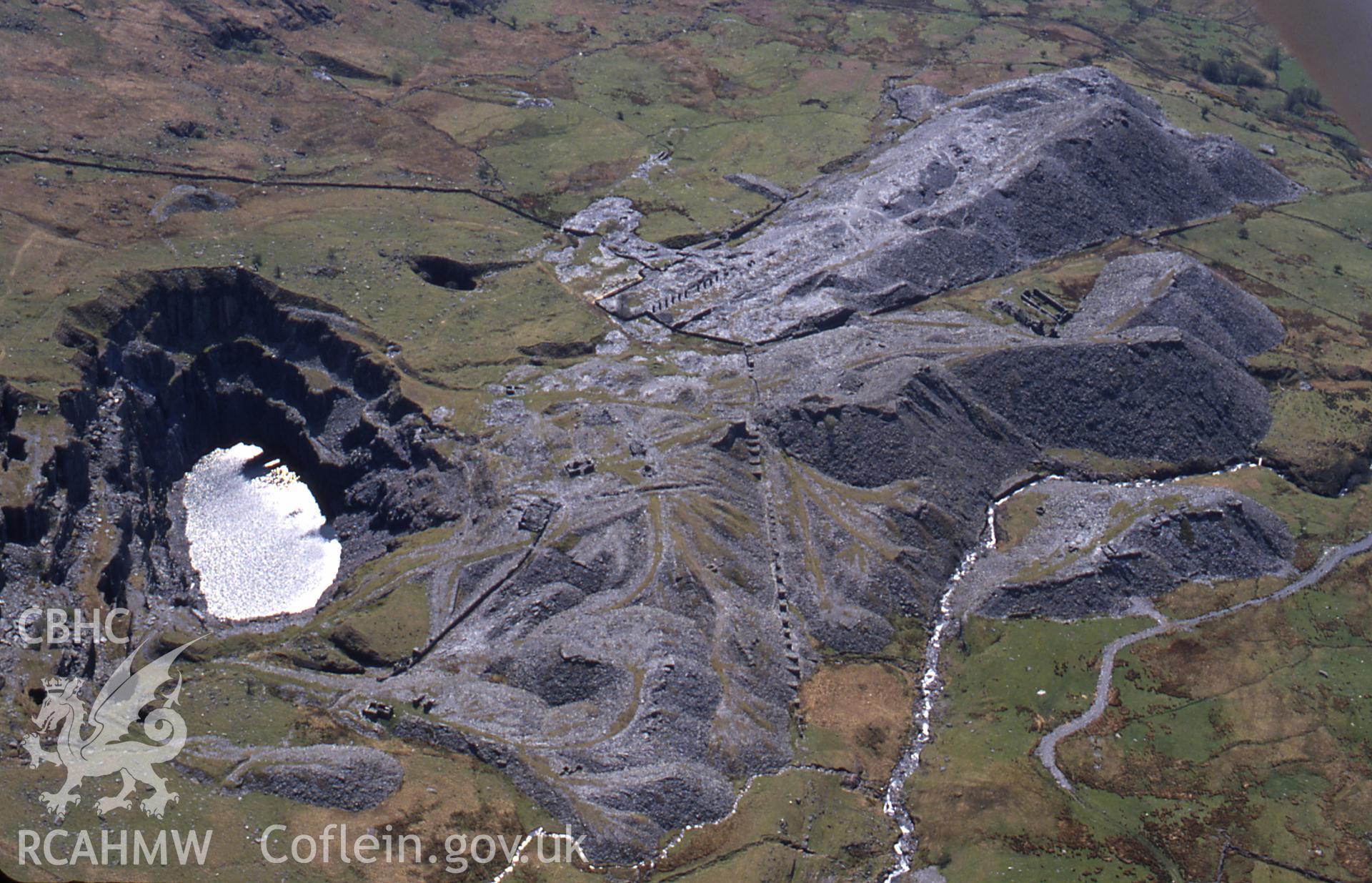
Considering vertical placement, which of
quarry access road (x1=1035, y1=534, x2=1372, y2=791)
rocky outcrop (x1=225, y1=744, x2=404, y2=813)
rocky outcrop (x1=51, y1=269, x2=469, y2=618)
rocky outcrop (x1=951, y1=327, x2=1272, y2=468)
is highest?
rocky outcrop (x1=951, y1=327, x2=1272, y2=468)

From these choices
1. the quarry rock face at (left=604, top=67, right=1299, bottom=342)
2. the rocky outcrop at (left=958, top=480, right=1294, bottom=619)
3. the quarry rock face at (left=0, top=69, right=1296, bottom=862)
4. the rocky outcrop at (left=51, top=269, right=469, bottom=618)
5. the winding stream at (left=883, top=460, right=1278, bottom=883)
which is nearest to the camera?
the winding stream at (left=883, top=460, right=1278, bottom=883)

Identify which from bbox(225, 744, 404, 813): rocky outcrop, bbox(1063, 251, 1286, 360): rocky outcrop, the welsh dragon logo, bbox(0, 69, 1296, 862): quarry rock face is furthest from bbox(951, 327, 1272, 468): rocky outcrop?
the welsh dragon logo

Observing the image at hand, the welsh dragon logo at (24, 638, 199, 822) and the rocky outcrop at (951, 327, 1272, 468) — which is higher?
the rocky outcrop at (951, 327, 1272, 468)

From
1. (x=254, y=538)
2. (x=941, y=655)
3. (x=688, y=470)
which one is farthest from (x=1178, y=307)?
(x=254, y=538)

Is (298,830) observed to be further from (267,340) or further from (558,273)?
(558,273)

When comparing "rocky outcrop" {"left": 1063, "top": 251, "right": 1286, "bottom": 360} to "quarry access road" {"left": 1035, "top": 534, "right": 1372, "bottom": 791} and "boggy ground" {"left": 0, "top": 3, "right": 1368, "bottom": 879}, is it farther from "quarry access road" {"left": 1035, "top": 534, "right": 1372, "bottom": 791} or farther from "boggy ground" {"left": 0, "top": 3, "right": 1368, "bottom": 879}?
"quarry access road" {"left": 1035, "top": 534, "right": 1372, "bottom": 791}

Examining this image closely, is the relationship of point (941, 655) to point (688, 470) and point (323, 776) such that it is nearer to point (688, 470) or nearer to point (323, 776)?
point (688, 470)

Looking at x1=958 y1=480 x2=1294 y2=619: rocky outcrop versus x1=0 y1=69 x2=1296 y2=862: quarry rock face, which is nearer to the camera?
x1=0 y1=69 x2=1296 y2=862: quarry rock face

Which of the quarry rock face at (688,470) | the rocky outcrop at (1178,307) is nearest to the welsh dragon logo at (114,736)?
the quarry rock face at (688,470)
